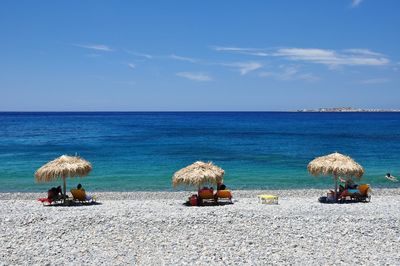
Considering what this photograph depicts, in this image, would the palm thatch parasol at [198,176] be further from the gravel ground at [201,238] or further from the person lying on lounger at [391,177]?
the person lying on lounger at [391,177]

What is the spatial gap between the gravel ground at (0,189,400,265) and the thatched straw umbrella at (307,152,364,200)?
2.28m

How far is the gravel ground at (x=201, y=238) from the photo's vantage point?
1004 cm

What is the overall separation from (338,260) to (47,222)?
783 centimetres

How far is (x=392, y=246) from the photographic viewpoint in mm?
10734

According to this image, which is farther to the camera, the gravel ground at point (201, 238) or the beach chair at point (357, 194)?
the beach chair at point (357, 194)

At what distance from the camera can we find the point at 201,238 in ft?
36.8

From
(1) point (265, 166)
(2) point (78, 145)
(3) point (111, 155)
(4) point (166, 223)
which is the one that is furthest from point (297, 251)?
(2) point (78, 145)

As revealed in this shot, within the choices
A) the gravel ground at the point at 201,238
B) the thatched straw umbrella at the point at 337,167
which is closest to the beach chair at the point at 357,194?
the thatched straw umbrella at the point at 337,167

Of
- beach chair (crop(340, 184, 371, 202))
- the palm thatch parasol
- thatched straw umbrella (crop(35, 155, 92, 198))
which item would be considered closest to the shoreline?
beach chair (crop(340, 184, 371, 202))

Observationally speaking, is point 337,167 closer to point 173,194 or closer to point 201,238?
point 201,238

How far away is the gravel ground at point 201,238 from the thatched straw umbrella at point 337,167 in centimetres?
228

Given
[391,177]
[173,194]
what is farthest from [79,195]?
[391,177]

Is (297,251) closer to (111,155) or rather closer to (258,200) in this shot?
(258,200)

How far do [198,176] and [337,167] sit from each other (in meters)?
5.22
